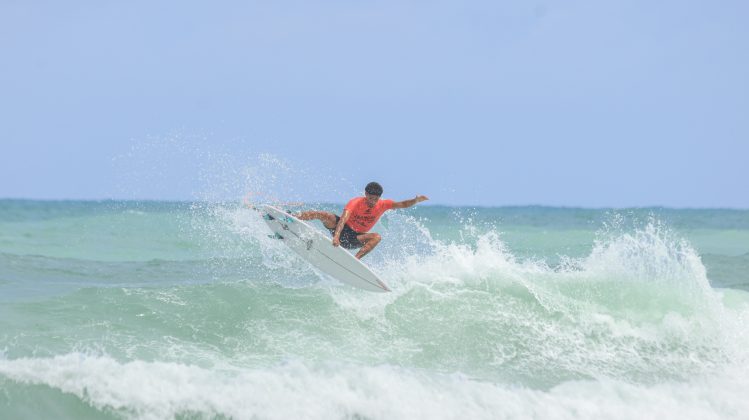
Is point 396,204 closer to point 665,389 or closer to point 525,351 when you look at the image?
point 525,351

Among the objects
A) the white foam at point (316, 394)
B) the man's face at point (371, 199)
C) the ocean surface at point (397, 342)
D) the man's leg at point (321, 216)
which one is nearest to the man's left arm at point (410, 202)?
the man's face at point (371, 199)

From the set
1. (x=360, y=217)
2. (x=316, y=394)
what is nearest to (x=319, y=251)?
(x=360, y=217)

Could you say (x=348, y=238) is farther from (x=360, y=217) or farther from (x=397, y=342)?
(x=397, y=342)

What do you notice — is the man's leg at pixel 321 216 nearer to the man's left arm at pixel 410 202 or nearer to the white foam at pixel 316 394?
the man's left arm at pixel 410 202

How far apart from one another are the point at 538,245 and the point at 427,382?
17721 millimetres

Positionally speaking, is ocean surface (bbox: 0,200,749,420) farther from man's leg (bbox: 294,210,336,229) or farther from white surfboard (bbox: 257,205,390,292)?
man's leg (bbox: 294,210,336,229)

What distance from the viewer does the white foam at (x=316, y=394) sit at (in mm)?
6918

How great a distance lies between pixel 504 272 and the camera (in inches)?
415

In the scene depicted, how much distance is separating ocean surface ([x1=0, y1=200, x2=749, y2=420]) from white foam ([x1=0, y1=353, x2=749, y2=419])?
0.05ft

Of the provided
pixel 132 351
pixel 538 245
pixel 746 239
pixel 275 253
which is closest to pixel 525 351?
pixel 132 351

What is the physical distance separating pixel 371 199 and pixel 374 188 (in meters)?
0.17

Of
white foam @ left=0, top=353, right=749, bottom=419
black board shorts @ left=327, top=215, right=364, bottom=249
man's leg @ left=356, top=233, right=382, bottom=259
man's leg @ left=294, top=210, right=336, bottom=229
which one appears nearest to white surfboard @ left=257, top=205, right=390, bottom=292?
man's leg @ left=294, top=210, right=336, bottom=229

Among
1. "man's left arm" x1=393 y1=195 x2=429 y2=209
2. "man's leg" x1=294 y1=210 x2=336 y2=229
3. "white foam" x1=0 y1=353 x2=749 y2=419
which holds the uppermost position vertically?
"man's left arm" x1=393 y1=195 x2=429 y2=209

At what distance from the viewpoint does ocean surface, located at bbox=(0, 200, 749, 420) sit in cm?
707
